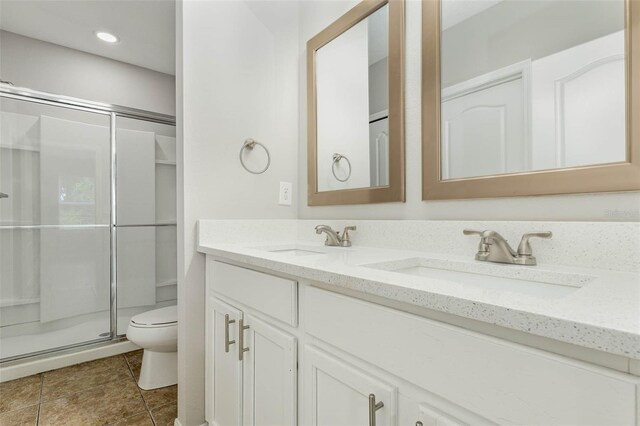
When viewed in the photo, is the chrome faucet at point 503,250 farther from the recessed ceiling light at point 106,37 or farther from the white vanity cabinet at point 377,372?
the recessed ceiling light at point 106,37

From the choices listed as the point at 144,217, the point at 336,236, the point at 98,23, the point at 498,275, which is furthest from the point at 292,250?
the point at 98,23

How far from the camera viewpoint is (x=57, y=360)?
6.93 ft

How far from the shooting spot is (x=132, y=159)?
2.62 m

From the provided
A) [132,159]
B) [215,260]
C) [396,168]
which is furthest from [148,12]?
[396,168]

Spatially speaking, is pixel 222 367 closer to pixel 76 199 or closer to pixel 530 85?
pixel 530 85

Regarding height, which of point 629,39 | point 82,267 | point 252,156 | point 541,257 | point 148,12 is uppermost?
point 148,12

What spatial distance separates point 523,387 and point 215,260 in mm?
1141

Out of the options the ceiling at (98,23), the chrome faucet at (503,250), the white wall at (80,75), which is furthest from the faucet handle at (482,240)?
the white wall at (80,75)

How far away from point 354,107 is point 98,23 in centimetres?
196

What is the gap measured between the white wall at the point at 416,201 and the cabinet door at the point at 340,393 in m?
0.66

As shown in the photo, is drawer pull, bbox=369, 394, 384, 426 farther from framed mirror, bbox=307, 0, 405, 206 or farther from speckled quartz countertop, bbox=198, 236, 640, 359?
framed mirror, bbox=307, 0, 405, 206

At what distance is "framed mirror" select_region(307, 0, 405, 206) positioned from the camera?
1.29 meters

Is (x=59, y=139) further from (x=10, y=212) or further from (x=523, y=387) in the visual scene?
(x=523, y=387)

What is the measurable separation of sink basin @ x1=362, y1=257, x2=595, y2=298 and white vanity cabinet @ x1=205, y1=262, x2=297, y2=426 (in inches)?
14.3
